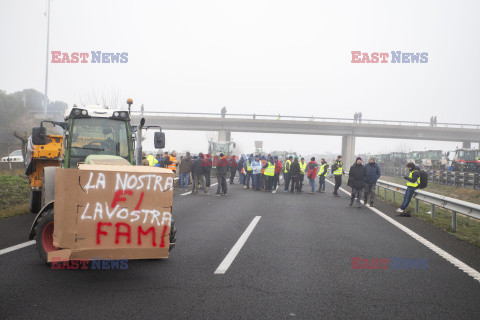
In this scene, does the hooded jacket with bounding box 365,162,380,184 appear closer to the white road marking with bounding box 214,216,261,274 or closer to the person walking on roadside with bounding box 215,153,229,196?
the person walking on roadside with bounding box 215,153,229,196

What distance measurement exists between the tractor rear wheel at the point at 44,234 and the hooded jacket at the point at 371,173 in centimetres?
1150

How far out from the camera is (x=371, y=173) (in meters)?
14.6

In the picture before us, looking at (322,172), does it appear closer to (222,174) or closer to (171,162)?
(222,174)

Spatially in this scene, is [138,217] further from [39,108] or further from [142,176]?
[39,108]

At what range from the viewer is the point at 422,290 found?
505cm

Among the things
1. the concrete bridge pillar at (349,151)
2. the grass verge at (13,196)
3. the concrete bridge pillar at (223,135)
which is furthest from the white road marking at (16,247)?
the concrete bridge pillar at (349,151)

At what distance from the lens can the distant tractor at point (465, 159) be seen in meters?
31.2

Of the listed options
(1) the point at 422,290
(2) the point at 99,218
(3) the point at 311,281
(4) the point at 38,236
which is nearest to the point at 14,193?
(4) the point at 38,236

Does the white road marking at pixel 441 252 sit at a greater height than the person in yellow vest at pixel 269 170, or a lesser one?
lesser

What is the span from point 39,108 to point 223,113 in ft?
165

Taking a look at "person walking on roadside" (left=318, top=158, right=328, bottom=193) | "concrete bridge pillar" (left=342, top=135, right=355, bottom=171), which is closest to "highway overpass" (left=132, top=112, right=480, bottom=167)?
"concrete bridge pillar" (left=342, top=135, right=355, bottom=171)

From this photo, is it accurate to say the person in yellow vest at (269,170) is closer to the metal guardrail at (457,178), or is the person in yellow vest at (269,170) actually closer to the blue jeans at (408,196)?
the blue jeans at (408,196)

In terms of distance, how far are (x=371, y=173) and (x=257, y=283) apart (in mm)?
10536

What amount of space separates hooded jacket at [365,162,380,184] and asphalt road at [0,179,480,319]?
6002 millimetres
